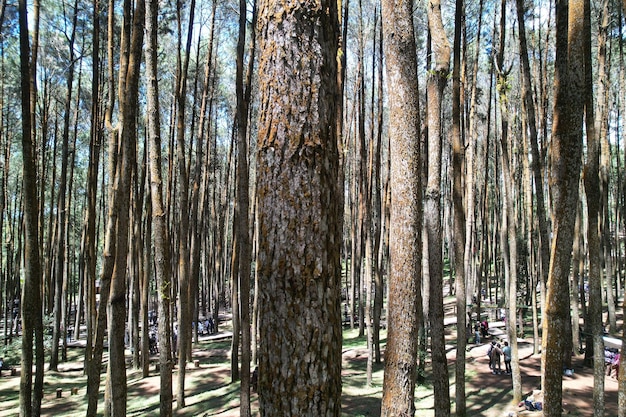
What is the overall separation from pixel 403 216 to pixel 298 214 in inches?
104

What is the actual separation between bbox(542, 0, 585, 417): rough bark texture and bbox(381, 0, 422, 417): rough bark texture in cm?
102

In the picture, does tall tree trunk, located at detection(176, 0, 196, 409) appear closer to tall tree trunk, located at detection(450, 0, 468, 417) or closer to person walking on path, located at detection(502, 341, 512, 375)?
tall tree trunk, located at detection(450, 0, 468, 417)

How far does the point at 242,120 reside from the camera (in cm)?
748

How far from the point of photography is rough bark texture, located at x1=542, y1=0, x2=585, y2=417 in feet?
11.0

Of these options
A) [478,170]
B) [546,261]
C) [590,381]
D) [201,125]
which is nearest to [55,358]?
[201,125]

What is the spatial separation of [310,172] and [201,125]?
10505 millimetres

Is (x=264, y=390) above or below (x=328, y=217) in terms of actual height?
below

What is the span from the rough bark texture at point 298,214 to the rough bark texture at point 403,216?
2.42m

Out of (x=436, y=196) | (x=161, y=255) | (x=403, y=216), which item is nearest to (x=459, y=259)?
(x=436, y=196)

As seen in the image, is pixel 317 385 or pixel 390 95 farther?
pixel 390 95

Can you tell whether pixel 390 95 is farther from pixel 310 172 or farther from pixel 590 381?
pixel 590 381

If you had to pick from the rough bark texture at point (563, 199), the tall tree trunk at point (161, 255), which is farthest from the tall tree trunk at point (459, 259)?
the tall tree trunk at point (161, 255)

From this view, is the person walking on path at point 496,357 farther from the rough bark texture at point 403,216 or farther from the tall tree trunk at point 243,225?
the rough bark texture at point 403,216

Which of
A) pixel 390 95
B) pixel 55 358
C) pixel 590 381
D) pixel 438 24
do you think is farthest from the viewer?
pixel 55 358
